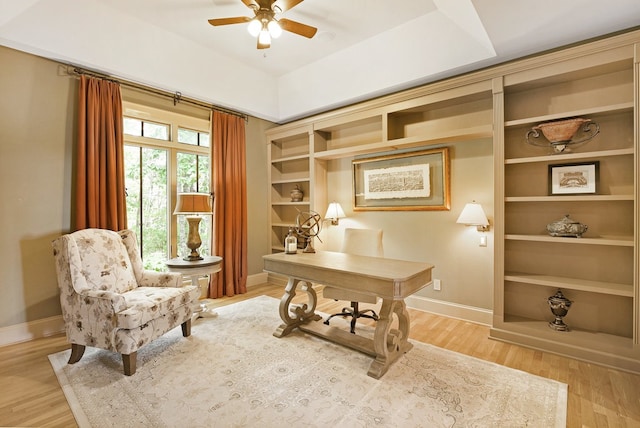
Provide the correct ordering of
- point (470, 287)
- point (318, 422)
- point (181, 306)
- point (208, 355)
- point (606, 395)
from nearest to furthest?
point (318, 422), point (606, 395), point (208, 355), point (181, 306), point (470, 287)

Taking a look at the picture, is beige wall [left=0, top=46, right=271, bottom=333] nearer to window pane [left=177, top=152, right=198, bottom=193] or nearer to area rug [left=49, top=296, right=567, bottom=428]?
area rug [left=49, top=296, right=567, bottom=428]

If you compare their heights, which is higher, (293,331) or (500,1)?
(500,1)

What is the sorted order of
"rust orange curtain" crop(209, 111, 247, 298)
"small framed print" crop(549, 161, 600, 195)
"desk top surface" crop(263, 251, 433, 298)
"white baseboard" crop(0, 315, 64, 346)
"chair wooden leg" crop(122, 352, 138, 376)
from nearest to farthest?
1. "desk top surface" crop(263, 251, 433, 298)
2. "chair wooden leg" crop(122, 352, 138, 376)
3. "small framed print" crop(549, 161, 600, 195)
4. "white baseboard" crop(0, 315, 64, 346)
5. "rust orange curtain" crop(209, 111, 247, 298)

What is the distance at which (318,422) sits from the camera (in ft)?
5.66

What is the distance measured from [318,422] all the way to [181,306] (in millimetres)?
1607

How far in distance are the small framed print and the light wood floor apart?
4.79 feet

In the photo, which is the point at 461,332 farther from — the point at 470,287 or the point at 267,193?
the point at 267,193

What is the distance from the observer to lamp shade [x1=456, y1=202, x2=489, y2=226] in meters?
3.01

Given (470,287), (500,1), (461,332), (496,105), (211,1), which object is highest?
(211,1)

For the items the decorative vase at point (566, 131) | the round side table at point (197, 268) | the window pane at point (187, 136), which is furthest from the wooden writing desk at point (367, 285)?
the window pane at point (187, 136)

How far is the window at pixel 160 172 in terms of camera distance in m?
3.59

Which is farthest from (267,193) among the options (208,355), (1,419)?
(1,419)

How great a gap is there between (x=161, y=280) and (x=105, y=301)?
2.16 ft

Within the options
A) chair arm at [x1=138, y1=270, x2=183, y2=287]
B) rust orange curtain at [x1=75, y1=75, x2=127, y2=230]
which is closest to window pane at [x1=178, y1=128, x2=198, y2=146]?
rust orange curtain at [x1=75, y1=75, x2=127, y2=230]
